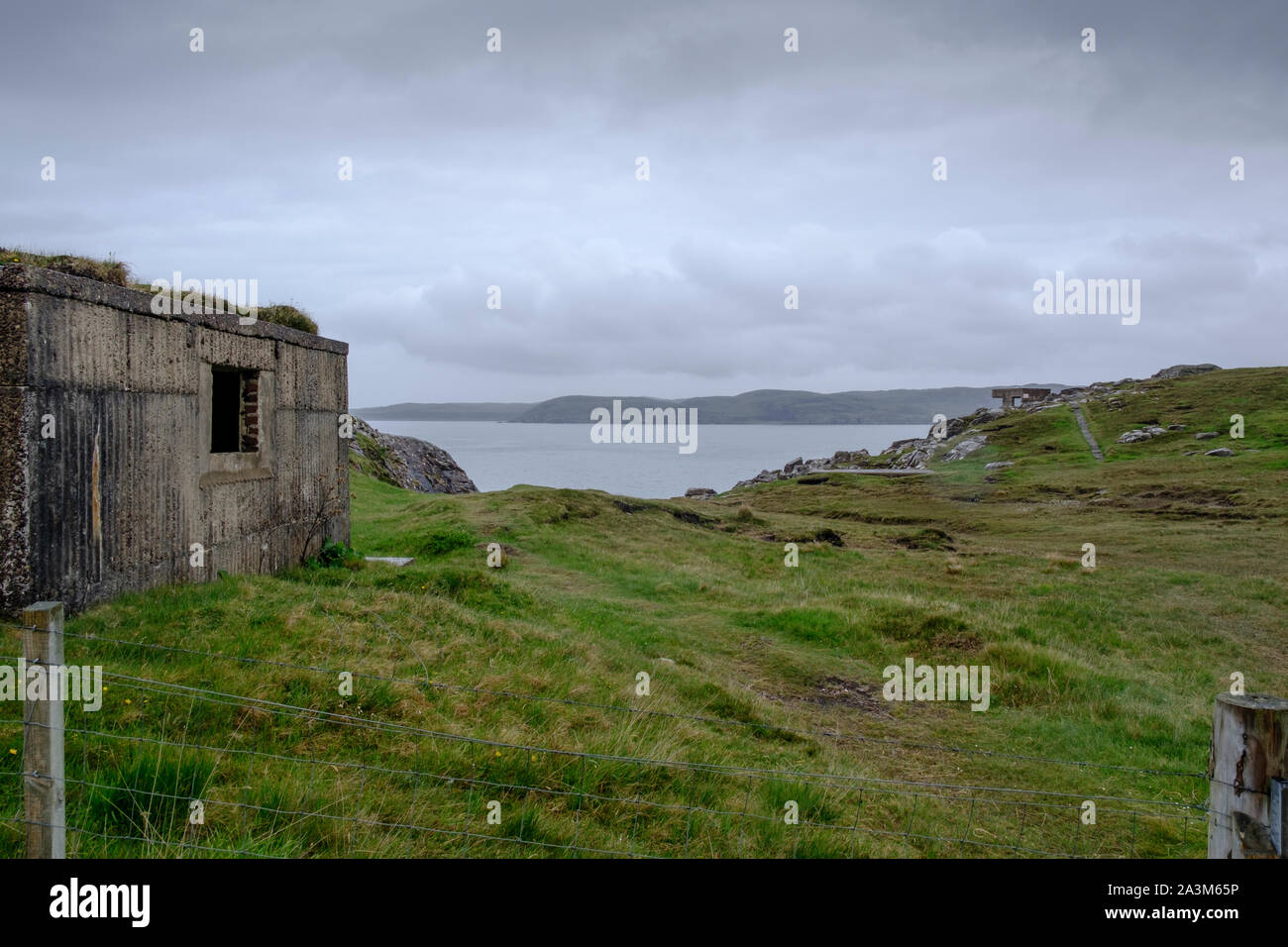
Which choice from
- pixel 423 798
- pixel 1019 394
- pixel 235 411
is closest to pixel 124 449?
pixel 235 411

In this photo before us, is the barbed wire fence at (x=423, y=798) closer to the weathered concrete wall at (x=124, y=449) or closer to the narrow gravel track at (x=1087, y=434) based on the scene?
the weathered concrete wall at (x=124, y=449)

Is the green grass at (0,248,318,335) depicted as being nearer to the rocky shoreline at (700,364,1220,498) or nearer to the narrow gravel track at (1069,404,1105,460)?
the rocky shoreline at (700,364,1220,498)

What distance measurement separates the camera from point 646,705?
Result: 8734 mm

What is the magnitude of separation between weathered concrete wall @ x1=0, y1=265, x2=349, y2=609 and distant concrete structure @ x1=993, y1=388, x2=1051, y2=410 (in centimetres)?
9758

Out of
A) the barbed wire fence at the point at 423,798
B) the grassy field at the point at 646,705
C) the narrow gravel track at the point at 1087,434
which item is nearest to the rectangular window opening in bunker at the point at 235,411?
the grassy field at the point at 646,705

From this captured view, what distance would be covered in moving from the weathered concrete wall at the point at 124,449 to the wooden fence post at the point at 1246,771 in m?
9.27

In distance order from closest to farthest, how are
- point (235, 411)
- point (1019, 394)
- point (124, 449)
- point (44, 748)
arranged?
point (44, 748) < point (124, 449) < point (235, 411) < point (1019, 394)

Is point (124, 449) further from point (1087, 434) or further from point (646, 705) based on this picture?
point (1087, 434)

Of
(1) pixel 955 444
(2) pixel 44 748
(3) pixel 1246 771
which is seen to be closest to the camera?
(3) pixel 1246 771

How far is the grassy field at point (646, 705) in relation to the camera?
5.27 metres

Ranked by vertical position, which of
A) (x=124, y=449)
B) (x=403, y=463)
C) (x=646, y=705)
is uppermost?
(x=403, y=463)

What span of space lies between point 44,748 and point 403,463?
45.7 m

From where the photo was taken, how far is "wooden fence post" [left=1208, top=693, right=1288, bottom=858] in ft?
11.9
